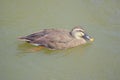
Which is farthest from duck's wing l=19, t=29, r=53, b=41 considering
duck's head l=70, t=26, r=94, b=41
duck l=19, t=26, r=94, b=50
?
duck's head l=70, t=26, r=94, b=41

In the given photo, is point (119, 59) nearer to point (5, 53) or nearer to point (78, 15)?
point (78, 15)

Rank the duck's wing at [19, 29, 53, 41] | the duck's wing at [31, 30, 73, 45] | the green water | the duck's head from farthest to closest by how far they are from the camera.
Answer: the duck's head → the duck's wing at [31, 30, 73, 45] → the duck's wing at [19, 29, 53, 41] → the green water

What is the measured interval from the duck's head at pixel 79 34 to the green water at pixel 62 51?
17 centimetres

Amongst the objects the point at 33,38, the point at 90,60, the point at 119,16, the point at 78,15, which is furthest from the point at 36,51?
the point at 119,16

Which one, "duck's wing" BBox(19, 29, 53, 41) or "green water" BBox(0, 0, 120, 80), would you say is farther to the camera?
"duck's wing" BBox(19, 29, 53, 41)

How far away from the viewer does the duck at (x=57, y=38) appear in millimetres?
7395

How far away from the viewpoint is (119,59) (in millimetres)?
7188

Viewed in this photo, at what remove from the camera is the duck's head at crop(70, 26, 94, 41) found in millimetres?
7578

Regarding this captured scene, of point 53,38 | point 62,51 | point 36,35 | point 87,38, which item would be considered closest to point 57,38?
point 53,38

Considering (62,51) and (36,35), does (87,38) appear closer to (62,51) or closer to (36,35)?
(62,51)

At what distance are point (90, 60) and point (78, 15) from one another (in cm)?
155

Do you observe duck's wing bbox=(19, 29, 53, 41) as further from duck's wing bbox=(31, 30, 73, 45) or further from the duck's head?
the duck's head

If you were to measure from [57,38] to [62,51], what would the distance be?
0.28 metres

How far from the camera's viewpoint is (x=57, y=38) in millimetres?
7461
